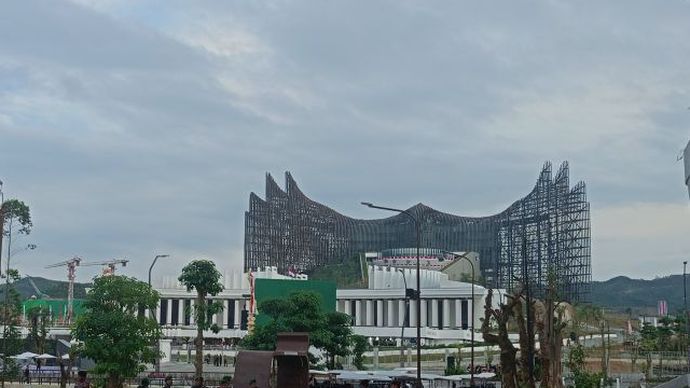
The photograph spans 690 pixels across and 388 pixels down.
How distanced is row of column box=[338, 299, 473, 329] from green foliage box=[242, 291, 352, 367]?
61.7 m

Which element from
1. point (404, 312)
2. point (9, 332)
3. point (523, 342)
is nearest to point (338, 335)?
point (9, 332)

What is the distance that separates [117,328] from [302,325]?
21.0 m

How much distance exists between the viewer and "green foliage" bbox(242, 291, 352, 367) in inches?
2201

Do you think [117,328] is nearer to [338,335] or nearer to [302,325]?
[302,325]

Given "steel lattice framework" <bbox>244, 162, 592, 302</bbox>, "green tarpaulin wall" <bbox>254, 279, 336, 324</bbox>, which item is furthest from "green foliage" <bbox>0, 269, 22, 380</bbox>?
"steel lattice framework" <bbox>244, 162, 592, 302</bbox>

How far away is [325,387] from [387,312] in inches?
3844

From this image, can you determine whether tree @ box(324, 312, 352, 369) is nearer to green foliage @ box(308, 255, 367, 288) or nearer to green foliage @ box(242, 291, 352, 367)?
green foliage @ box(242, 291, 352, 367)

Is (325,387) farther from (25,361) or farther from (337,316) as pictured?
(25,361)

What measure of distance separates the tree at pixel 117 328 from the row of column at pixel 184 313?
9735 cm

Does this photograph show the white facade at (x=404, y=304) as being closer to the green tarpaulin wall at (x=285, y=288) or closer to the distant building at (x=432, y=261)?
the distant building at (x=432, y=261)

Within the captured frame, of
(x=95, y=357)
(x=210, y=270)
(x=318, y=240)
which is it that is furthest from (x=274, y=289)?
(x=318, y=240)

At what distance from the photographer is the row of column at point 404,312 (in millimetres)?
124438

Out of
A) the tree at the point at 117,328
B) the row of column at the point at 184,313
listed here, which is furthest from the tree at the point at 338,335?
the row of column at the point at 184,313

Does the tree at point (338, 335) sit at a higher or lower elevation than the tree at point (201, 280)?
lower
